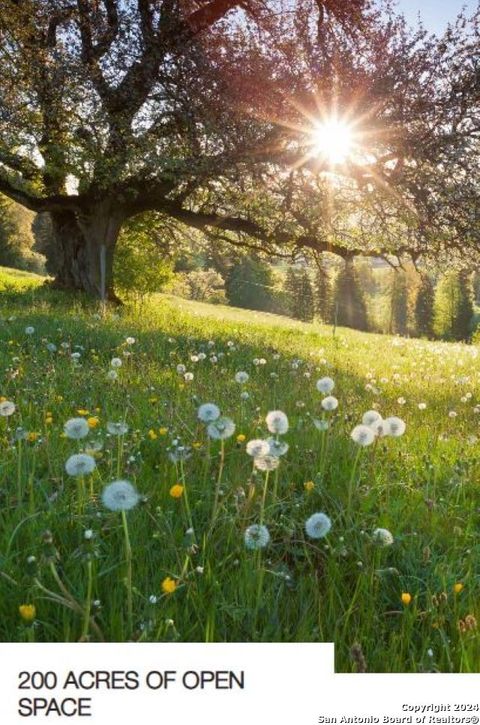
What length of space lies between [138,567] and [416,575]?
1.17 meters

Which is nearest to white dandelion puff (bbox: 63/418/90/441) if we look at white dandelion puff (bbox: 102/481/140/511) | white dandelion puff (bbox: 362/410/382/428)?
white dandelion puff (bbox: 102/481/140/511)

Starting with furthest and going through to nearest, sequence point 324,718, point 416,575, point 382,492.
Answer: point 382,492 < point 416,575 < point 324,718

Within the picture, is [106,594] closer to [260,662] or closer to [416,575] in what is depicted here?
[260,662]

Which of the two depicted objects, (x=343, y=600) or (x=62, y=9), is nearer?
(x=343, y=600)

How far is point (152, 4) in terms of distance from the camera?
15.8m

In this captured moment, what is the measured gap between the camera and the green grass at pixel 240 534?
2.04m

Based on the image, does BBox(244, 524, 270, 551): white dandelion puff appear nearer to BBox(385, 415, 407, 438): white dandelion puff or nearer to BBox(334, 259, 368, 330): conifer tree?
BBox(385, 415, 407, 438): white dandelion puff

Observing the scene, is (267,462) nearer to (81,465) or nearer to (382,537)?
(382,537)

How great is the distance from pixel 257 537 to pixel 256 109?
13435 mm

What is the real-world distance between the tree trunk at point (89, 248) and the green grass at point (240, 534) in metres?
12.7

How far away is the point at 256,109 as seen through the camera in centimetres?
1397

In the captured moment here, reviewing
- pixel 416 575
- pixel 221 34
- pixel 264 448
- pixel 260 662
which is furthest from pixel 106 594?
pixel 221 34

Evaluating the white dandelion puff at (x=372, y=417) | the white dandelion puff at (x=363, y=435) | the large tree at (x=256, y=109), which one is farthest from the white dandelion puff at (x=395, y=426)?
the large tree at (x=256, y=109)

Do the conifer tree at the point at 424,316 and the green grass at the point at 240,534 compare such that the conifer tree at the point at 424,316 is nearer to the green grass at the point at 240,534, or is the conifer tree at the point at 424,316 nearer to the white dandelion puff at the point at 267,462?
the green grass at the point at 240,534
